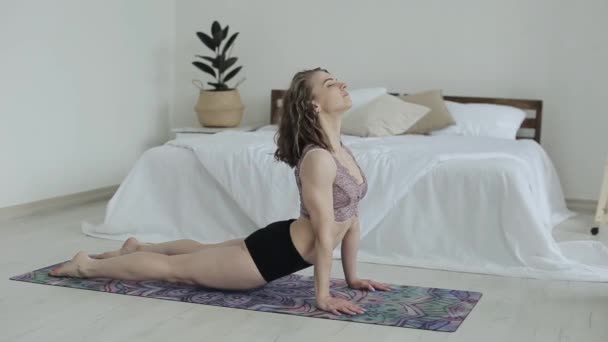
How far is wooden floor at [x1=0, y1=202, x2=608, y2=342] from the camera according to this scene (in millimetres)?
2646

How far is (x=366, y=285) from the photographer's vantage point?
10.5 feet

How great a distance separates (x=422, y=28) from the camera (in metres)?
5.94

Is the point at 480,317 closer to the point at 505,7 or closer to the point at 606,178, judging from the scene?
the point at 606,178

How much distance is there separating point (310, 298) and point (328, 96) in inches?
29.9

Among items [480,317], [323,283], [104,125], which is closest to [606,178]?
[480,317]

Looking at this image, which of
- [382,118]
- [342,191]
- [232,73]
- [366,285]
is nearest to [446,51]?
[382,118]

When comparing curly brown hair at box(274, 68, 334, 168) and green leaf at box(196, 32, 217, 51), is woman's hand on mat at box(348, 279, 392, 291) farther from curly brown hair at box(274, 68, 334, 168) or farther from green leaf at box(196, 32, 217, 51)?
green leaf at box(196, 32, 217, 51)

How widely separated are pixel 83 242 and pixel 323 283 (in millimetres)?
1771

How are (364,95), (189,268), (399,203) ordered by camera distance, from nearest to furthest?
(189,268) → (399,203) → (364,95)

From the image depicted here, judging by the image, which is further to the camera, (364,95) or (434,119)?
(364,95)

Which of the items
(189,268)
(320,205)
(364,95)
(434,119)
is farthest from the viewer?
(364,95)

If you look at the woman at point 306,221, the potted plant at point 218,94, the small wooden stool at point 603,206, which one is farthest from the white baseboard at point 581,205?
the woman at point 306,221

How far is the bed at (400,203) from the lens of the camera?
12.1ft

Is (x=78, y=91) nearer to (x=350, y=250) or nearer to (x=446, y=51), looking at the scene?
(x=446, y=51)
